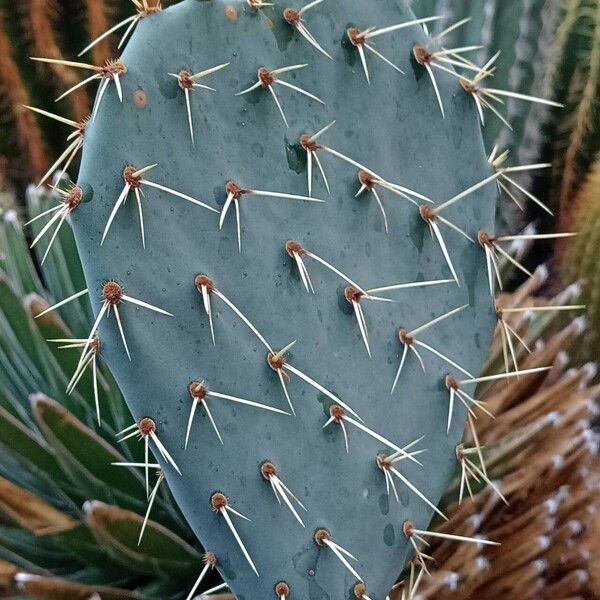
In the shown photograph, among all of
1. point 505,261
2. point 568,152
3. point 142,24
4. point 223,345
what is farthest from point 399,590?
point 568,152

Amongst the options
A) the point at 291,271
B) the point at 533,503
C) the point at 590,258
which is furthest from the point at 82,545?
the point at 590,258

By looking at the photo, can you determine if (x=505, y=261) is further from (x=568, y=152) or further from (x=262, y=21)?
(x=262, y=21)

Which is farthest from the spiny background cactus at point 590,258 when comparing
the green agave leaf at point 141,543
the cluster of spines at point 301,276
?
the green agave leaf at point 141,543

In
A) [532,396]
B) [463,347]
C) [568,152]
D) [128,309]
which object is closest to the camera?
[128,309]

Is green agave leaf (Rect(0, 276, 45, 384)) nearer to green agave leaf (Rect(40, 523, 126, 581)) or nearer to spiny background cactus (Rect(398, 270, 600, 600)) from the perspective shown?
green agave leaf (Rect(40, 523, 126, 581))

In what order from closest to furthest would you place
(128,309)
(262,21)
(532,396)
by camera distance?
1. (128,309)
2. (262,21)
3. (532,396)

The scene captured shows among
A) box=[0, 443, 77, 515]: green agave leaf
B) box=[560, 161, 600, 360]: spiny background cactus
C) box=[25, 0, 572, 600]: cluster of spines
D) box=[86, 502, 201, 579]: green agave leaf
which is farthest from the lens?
box=[560, 161, 600, 360]: spiny background cactus

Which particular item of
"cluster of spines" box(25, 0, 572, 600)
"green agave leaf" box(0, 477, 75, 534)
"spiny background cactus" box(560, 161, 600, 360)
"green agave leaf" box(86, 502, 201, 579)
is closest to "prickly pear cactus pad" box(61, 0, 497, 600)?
"cluster of spines" box(25, 0, 572, 600)
